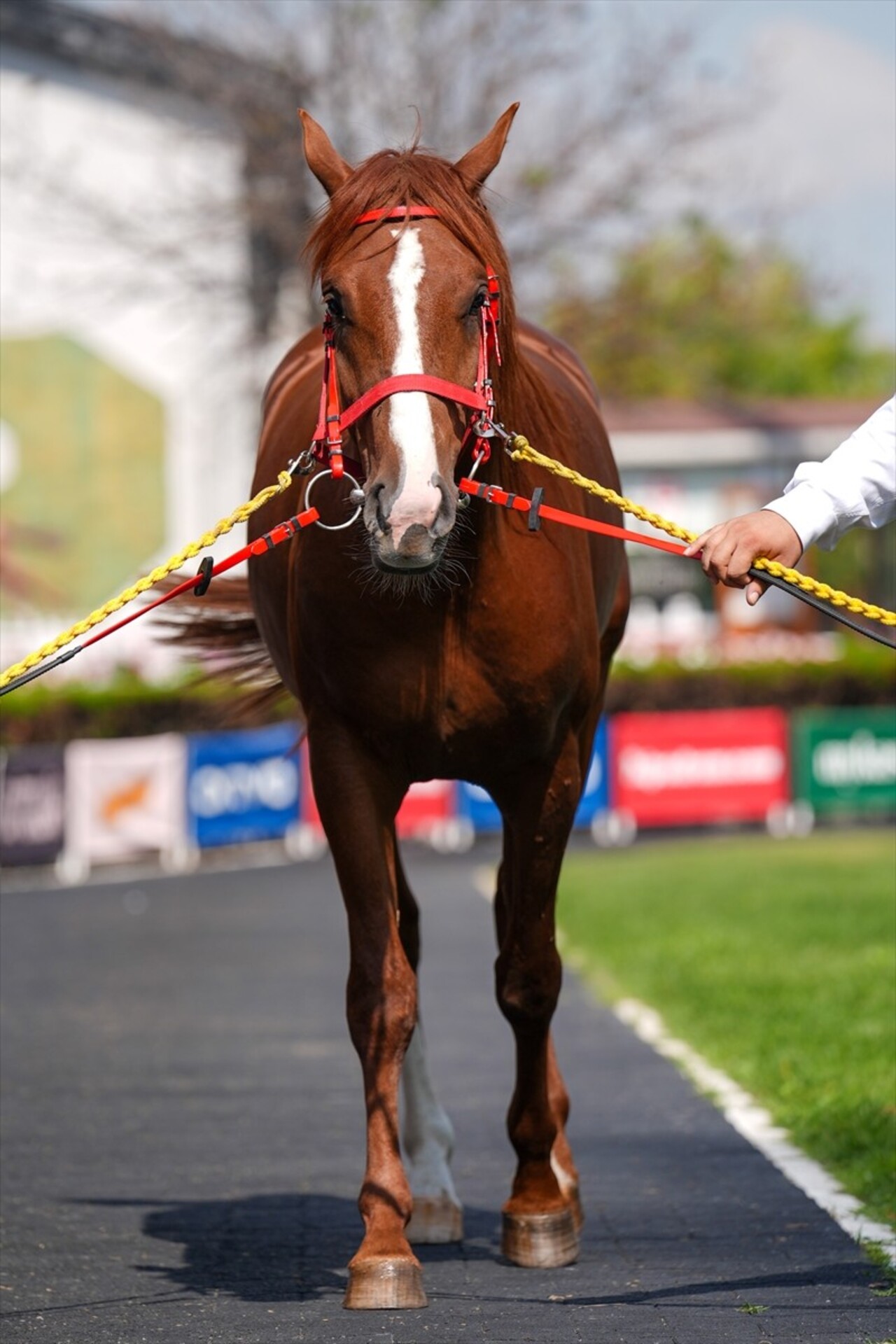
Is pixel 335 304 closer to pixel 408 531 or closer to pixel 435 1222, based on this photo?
pixel 408 531

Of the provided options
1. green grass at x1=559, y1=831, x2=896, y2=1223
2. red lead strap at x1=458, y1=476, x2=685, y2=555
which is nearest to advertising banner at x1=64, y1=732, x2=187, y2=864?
green grass at x1=559, y1=831, x2=896, y2=1223

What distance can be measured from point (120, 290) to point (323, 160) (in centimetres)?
2520

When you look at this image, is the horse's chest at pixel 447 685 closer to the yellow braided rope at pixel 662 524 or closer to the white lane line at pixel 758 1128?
the yellow braided rope at pixel 662 524

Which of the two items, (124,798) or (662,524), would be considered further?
(124,798)

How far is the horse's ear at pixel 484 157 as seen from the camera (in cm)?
477

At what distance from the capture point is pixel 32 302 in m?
30.1

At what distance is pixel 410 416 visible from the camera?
4.24 m

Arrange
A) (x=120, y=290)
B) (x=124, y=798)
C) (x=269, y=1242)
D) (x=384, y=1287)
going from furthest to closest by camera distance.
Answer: (x=120, y=290), (x=124, y=798), (x=269, y=1242), (x=384, y=1287)

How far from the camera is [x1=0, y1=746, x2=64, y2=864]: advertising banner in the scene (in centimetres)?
1856

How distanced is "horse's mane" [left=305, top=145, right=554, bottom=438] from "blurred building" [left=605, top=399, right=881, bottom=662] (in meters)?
28.5

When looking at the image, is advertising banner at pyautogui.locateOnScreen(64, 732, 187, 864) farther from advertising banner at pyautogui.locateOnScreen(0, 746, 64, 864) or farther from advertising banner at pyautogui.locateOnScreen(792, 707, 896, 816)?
advertising banner at pyautogui.locateOnScreen(792, 707, 896, 816)

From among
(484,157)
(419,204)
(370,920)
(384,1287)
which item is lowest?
(384,1287)

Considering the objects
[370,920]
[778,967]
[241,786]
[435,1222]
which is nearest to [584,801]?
[241,786]

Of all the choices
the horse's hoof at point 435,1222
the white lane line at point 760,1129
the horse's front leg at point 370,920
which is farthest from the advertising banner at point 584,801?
the horse's front leg at point 370,920
